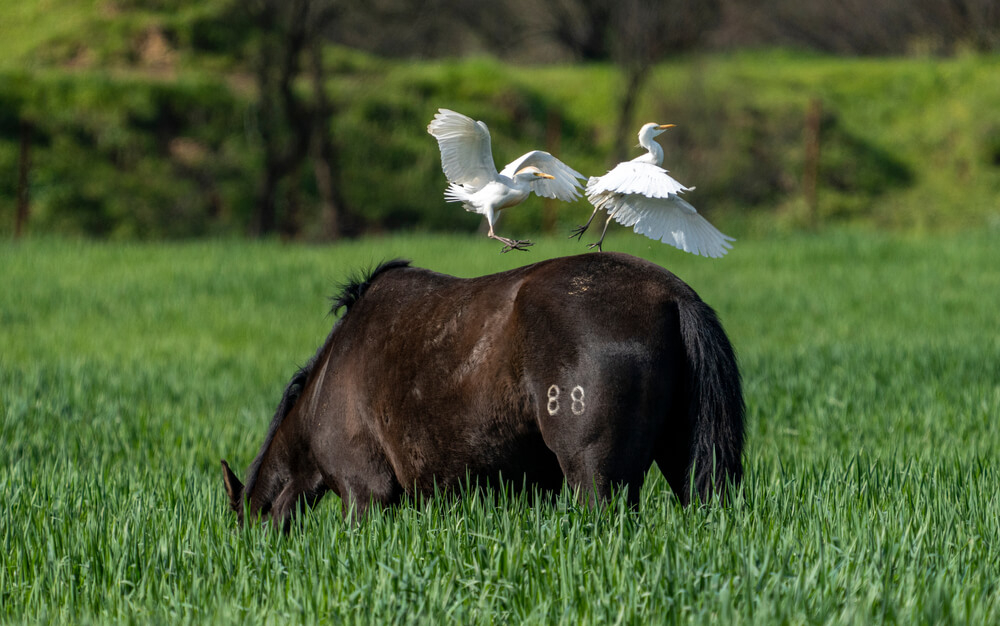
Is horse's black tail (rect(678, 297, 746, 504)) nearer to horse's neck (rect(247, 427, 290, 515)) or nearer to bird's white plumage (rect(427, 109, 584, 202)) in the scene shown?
bird's white plumage (rect(427, 109, 584, 202))

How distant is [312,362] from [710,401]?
181 centimetres

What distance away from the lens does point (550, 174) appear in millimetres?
3195

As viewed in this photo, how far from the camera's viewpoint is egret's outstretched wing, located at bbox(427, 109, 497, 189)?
10.0 feet

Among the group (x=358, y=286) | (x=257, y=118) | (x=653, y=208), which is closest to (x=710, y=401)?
(x=653, y=208)

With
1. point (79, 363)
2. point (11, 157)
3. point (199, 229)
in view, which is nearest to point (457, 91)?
point (199, 229)

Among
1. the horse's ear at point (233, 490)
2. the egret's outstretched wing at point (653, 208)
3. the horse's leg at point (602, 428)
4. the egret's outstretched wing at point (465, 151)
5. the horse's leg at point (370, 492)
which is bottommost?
the horse's ear at point (233, 490)

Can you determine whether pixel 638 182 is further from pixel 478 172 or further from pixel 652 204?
pixel 478 172

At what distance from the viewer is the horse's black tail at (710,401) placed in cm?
345

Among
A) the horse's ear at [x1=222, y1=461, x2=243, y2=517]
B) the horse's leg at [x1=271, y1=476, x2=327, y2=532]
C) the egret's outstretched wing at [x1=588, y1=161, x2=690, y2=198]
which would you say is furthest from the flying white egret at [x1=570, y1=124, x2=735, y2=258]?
the horse's ear at [x1=222, y1=461, x2=243, y2=517]

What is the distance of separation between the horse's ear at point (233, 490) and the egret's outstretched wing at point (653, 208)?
92.4 inches

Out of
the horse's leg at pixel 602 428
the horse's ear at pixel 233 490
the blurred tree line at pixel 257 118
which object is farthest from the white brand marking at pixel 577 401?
the blurred tree line at pixel 257 118

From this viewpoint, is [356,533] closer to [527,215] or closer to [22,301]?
[22,301]

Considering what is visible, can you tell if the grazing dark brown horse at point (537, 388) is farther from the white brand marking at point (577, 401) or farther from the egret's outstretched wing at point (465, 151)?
the egret's outstretched wing at point (465, 151)

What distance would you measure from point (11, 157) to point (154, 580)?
59.4ft
